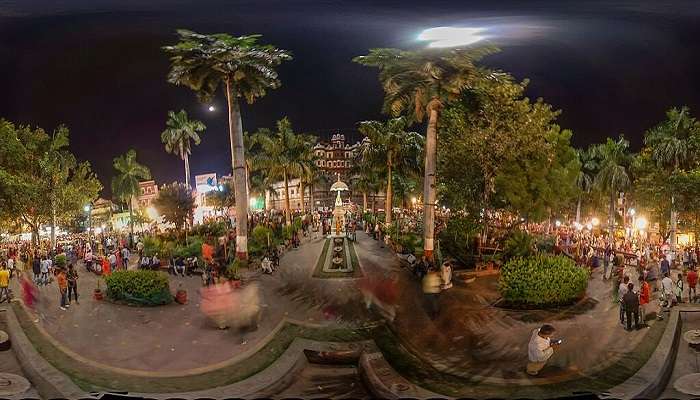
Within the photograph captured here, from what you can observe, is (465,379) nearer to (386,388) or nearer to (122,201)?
(386,388)

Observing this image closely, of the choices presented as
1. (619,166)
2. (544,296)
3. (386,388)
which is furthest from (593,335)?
(386,388)

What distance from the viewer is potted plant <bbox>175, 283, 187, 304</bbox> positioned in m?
2.60

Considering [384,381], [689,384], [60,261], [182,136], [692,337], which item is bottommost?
[689,384]

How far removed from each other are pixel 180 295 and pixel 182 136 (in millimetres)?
970

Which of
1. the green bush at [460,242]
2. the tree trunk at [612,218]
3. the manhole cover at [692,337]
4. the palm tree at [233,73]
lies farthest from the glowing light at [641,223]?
the palm tree at [233,73]

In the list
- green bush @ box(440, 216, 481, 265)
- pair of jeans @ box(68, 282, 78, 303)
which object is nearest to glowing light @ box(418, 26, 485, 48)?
green bush @ box(440, 216, 481, 265)

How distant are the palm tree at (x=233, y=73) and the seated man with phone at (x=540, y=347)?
1909 millimetres

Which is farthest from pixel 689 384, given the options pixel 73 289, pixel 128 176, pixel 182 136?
pixel 73 289

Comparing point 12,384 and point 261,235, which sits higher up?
point 261,235

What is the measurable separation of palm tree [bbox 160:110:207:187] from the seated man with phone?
232cm

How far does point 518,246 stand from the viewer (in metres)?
3.01

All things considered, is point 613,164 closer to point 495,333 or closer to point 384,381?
point 495,333

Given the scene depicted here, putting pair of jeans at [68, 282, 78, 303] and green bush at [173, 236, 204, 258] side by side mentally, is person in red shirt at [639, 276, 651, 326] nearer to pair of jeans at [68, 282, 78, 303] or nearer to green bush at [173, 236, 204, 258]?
green bush at [173, 236, 204, 258]

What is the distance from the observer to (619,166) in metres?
3.19
